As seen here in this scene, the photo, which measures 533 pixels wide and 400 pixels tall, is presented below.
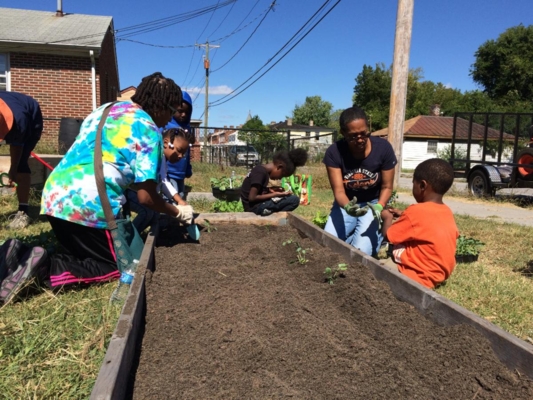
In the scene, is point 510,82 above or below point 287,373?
above

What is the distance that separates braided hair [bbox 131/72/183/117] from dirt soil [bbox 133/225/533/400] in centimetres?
122

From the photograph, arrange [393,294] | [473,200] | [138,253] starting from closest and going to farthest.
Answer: [393,294] < [138,253] < [473,200]

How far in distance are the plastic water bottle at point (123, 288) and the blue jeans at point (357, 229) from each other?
201 centimetres

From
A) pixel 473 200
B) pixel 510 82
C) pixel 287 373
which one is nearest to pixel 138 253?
pixel 287 373

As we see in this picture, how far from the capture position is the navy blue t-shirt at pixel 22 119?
191 inches

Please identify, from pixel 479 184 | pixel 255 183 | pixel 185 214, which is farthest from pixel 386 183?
pixel 479 184

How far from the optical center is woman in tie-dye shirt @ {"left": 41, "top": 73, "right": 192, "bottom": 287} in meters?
2.90

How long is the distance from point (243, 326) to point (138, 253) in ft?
4.49

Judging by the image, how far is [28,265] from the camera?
2.93 m

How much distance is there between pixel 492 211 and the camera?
8562 mm

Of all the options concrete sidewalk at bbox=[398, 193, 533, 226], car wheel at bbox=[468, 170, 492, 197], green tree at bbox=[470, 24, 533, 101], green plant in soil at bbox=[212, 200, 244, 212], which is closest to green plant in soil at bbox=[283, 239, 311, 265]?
green plant in soil at bbox=[212, 200, 244, 212]

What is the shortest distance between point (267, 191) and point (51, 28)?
1329 cm

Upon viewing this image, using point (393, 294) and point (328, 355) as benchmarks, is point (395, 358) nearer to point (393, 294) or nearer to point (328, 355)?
point (328, 355)

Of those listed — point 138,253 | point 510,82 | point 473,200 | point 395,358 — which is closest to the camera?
point 395,358
